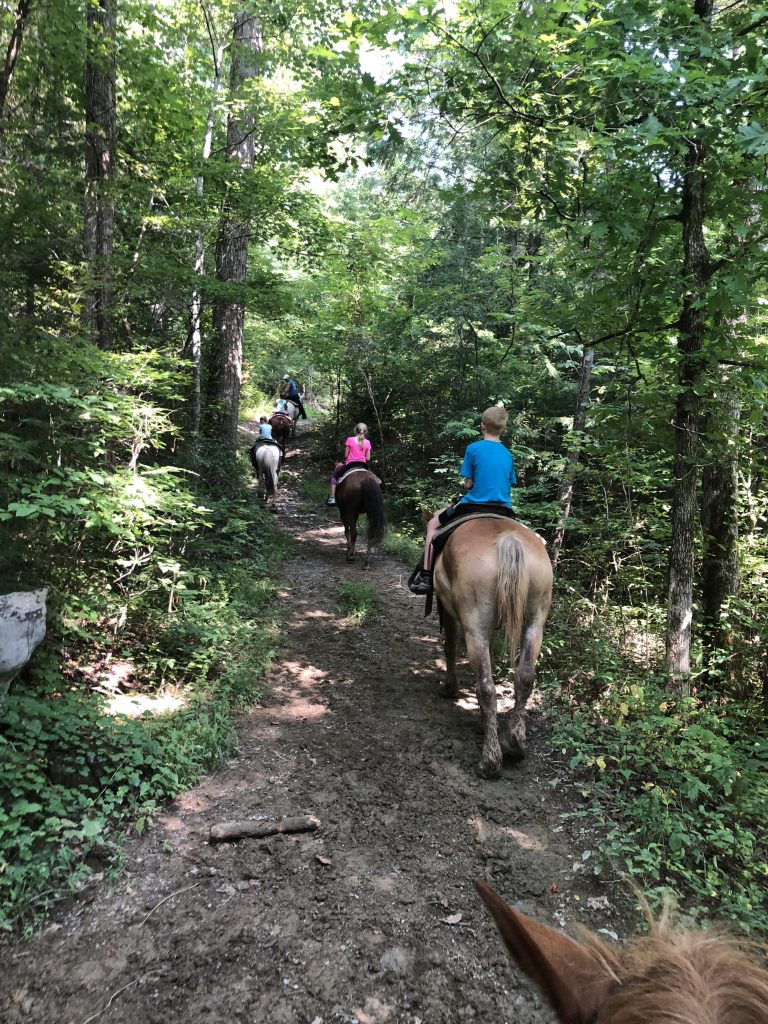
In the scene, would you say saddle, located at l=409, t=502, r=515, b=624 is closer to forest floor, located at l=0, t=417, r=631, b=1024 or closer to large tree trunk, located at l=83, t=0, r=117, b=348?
forest floor, located at l=0, t=417, r=631, b=1024

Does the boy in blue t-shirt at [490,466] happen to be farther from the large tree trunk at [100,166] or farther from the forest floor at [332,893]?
the large tree trunk at [100,166]

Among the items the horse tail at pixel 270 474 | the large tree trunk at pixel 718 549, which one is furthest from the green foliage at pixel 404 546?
the large tree trunk at pixel 718 549

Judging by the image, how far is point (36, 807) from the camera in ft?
9.19

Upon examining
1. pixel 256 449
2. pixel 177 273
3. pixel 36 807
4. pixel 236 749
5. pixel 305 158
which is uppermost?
pixel 305 158

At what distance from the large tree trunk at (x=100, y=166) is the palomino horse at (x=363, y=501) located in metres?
4.08

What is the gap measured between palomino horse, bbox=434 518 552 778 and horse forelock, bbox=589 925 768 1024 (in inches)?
122

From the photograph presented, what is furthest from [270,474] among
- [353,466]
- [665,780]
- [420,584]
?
[665,780]

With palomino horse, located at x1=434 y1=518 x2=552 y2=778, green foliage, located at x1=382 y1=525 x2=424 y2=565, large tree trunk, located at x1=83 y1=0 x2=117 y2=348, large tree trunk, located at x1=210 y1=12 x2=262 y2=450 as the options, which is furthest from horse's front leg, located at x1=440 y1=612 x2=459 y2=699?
large tree trunk, located at x1=210 y1=12 x2=262 y2=450

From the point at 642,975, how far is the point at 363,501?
807 cm

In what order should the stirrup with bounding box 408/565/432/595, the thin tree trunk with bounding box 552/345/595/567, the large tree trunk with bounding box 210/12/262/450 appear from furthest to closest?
1. the large tree trunk with bounding box 210/12/262/450
2. the thin tree trunk with bounding box 552/345/595/567
3. the stirrup with bounding box 408/565/432/595

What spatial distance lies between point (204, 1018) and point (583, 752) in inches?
111

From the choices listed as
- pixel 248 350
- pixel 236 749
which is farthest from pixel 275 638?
pixel 248 350

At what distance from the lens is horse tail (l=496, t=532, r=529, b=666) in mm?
3959

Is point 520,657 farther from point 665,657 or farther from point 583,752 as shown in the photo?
point 665,657
